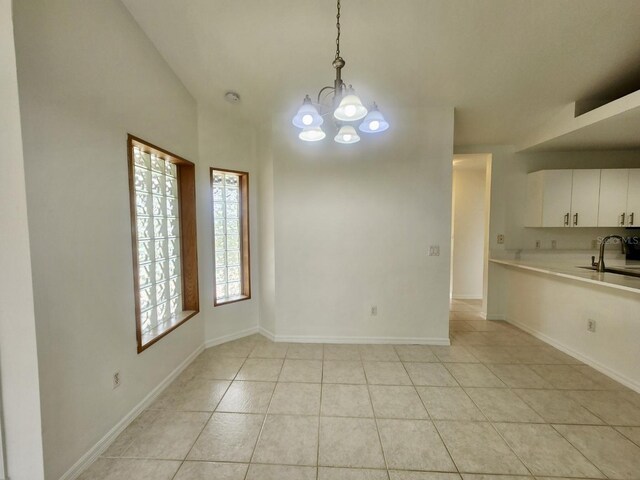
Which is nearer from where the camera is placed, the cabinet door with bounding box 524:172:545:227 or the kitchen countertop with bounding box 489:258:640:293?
the kitchen countertop with bounding box 489:258:640:293

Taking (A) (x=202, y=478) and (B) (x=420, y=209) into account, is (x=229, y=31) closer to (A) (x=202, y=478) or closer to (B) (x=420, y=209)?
(B) (x=420, y=209)

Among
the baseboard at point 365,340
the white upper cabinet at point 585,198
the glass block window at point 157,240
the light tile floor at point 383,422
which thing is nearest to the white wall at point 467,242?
the white upper cabinet at point 585,198

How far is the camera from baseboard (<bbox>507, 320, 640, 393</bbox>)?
2.19 meters

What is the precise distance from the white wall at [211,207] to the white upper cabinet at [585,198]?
169 inches

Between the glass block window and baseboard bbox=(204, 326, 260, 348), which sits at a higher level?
the glass block window

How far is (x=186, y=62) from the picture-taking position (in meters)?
2.23

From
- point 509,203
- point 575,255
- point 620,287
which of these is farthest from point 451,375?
point 575,255

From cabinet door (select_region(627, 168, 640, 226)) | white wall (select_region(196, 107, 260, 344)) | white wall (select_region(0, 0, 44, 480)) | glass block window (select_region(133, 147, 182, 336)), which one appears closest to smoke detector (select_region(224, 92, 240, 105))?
white wall (select_region(196, 107, 260, 344))

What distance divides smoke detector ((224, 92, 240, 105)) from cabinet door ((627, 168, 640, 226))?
5011 millimetres

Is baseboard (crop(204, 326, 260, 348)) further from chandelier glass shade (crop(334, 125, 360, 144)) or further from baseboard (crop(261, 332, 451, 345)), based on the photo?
chandelier glass shade (crop(334, 125, 360, 144))

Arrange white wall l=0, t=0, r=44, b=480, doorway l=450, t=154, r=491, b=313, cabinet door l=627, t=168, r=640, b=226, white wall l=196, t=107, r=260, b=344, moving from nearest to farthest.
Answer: white wall l=0, t=0, r=44, b=480, white wall l=196, t=107, r=260, b=344, cabinet door l=627, t=168, r=640, b=226, doorway l=450, t=154, r=491, b=313

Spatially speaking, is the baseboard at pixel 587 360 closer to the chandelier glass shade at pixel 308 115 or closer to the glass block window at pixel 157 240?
the chandelier glass shade at pixel 308 115

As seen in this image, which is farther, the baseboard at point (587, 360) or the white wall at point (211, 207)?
the white wall at point (211, 207)

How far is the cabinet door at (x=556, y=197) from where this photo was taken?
11.1 feet
